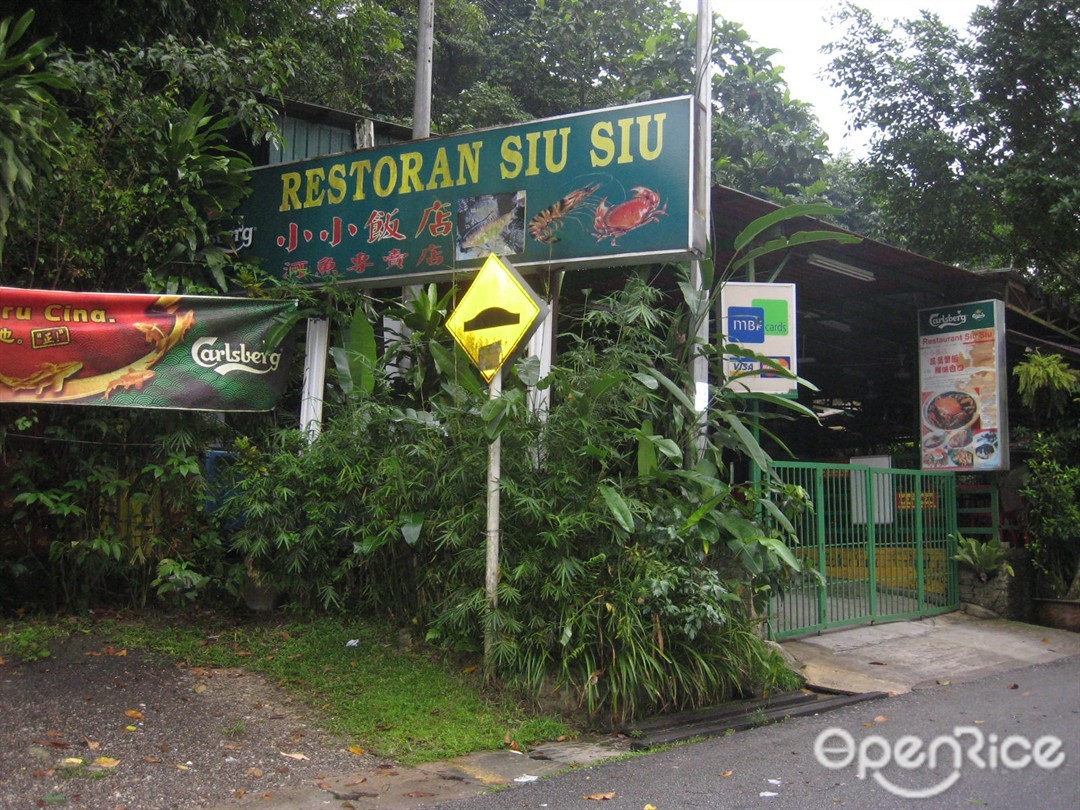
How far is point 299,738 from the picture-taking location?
5973 millimetres

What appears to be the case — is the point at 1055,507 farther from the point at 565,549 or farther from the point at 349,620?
the point at 349,620

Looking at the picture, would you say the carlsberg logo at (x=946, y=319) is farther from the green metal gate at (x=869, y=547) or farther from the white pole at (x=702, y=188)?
the white pole at (x=702, y=188)

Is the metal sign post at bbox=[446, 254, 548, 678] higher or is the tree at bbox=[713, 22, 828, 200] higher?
the tree at bbox=[713, 22, 828, 200]


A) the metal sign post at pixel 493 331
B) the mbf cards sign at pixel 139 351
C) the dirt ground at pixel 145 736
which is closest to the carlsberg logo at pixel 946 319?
the metal sign post at pixel 493 331

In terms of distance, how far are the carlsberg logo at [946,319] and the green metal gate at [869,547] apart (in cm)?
193

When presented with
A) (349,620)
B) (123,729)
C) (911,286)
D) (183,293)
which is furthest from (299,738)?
(911,286)

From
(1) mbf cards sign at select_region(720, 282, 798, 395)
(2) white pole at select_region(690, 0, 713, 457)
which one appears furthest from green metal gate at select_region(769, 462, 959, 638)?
(2) white pole at select_region(690, 0, 713, 457)

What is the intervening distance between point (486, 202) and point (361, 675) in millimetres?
4107

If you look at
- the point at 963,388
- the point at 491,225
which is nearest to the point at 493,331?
the point at 491,225

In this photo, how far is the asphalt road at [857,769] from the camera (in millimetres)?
5020

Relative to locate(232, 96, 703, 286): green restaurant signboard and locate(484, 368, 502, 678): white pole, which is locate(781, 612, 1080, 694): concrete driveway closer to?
locate(484, 368, 502, 678): white pole

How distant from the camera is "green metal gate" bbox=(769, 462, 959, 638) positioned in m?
9.82

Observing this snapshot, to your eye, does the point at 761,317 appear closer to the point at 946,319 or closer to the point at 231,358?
the point at 946,319

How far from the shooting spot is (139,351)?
7.67 m
